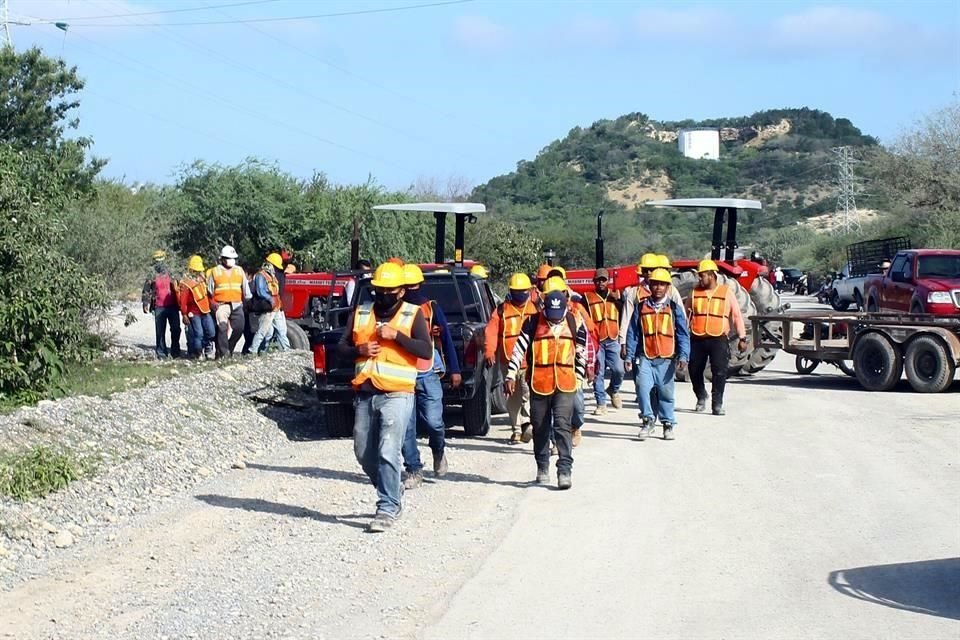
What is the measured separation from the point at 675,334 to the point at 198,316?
355 inches

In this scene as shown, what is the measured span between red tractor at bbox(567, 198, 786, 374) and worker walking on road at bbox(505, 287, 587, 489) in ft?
31.5

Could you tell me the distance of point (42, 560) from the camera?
900 centimetres

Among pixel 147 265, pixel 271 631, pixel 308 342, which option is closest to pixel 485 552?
pixel 271 631

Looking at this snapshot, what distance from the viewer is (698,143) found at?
10419 cm

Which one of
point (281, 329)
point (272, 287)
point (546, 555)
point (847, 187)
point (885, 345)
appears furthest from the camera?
point (847, 187)

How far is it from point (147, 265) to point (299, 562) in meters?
27.7

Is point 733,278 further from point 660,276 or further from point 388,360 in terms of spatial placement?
point 388,360

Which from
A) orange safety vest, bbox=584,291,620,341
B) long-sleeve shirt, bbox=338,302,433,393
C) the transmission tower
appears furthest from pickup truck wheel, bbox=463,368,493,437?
the transmission tower

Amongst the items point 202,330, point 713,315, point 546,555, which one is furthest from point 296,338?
point 546,555

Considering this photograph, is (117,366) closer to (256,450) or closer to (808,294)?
(256,450)

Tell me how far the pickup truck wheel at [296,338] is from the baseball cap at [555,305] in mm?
10678

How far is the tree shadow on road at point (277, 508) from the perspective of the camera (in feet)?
33.6

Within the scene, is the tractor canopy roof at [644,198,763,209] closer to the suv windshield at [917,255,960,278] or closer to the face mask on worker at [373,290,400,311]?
the suv windshield at [917,255,960,278]

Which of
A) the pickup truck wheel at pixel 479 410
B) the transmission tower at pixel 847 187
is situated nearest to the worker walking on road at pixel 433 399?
the pickup truck wheel at pixel 479 410
